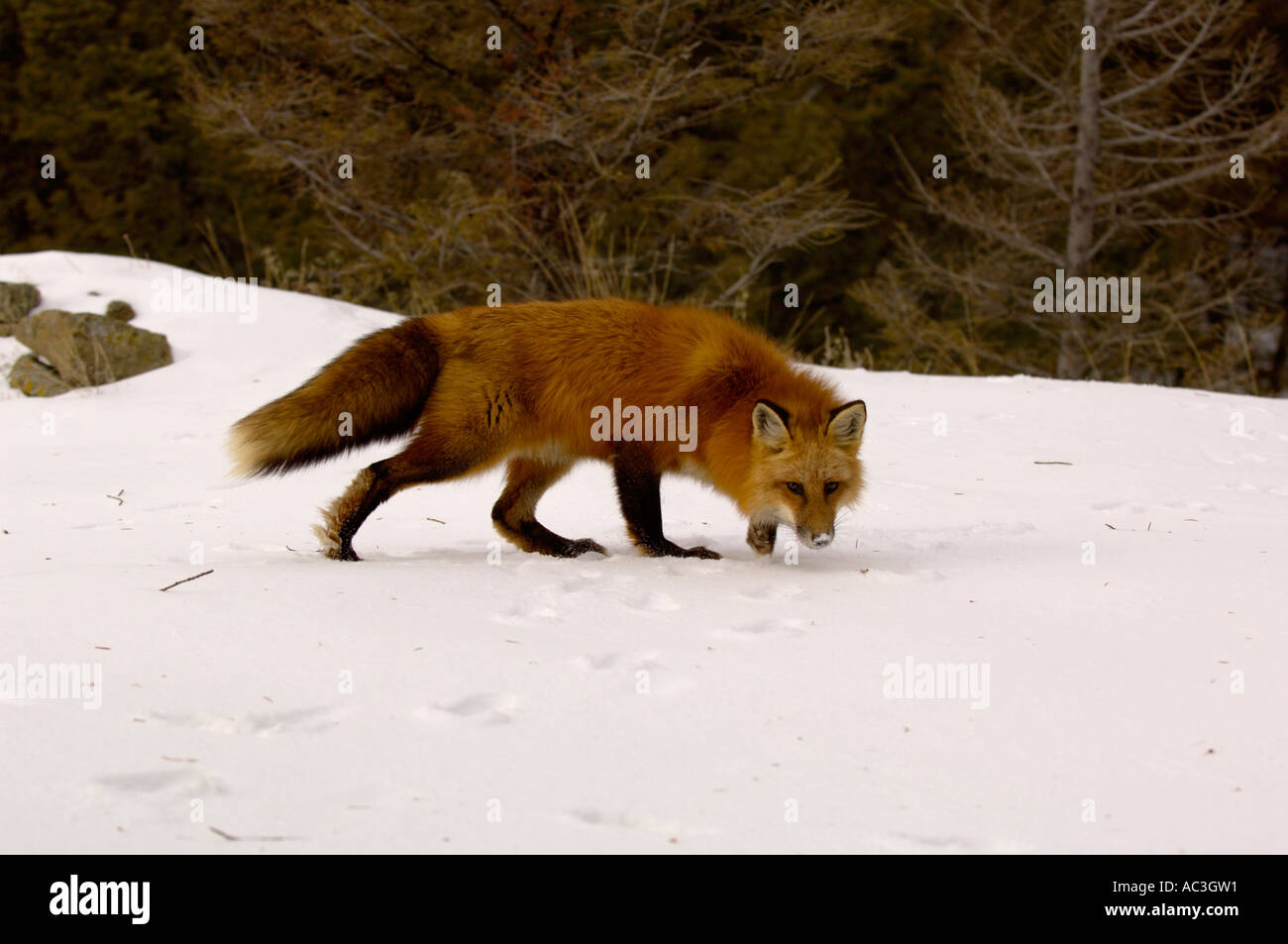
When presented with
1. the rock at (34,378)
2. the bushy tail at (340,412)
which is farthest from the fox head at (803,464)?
the rock at (34,378)

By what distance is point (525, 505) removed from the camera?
608 cm

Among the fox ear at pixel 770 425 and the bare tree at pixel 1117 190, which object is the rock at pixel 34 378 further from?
the bare tree at pixel 1117 190

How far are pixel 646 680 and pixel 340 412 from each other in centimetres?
235

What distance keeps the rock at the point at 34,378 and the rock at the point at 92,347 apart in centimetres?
8

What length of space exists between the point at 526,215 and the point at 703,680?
12384mm

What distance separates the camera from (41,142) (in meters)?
23.6

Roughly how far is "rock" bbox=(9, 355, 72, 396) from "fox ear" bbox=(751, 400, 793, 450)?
697 cm

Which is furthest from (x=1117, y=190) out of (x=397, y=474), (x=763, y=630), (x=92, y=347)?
(x=763, y=630)

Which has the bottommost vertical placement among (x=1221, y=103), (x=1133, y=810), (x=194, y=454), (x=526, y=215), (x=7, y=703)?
(x=1133, y=810)

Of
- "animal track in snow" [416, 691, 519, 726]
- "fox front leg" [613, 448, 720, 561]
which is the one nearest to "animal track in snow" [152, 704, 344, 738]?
"animal track in snow" [416, 691, 519, 726]

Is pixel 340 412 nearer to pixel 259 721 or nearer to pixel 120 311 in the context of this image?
pixel 259 721

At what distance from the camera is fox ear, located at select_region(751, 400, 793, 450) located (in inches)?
205

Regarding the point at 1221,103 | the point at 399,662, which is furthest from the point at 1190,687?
the point at 1221,103

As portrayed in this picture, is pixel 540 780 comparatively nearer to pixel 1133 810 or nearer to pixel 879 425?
pixel 1133 810
